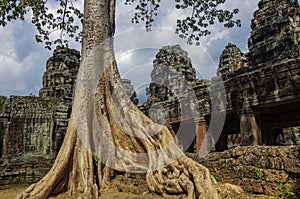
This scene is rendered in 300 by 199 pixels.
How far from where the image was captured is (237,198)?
3.07 metres

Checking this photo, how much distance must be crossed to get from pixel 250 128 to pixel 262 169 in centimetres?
488

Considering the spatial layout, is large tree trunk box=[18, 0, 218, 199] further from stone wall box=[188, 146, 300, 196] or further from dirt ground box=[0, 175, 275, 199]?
stone wall box=[188, 146, 300, 196]

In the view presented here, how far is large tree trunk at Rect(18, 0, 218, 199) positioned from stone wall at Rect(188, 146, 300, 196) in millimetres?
489

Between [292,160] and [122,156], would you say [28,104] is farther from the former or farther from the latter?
[292,160]

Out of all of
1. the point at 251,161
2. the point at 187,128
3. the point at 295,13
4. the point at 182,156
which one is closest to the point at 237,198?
the point at 251,161

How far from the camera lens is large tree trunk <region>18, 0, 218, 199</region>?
4121 mm

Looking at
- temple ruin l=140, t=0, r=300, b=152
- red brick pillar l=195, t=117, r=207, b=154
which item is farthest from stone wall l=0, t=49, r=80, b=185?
red brick pillar l=195, t=117, r=207, b=154

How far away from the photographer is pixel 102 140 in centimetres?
470

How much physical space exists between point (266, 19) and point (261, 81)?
6.09 m

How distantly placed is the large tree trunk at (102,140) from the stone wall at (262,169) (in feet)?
1.61

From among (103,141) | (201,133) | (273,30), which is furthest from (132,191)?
(273,30)

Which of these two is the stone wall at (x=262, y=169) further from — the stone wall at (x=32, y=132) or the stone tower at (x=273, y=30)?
the stone tower at (x=273, y=30)

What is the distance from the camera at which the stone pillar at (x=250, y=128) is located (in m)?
7.93

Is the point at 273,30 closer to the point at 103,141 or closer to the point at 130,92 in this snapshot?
the point at 103,141
